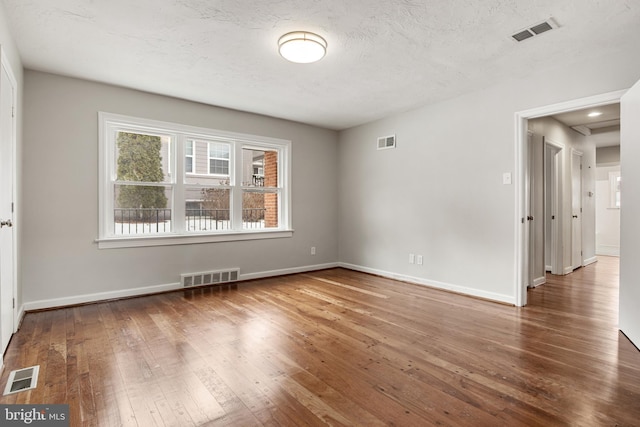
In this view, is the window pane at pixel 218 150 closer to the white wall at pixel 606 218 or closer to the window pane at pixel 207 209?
the window pane at pixel 207 209

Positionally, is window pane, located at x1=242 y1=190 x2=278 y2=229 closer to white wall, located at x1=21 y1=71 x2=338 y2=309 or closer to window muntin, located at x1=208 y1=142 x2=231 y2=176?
window muntin, located at x1=208 y1=142 x2=231 y2=176

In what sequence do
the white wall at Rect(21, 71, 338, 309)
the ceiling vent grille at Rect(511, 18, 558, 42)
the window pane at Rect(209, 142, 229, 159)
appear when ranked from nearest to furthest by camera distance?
the ceiling vent grille at Rect(511, 18, 558, 42), the white wall at Rect(21, 71, 338, 309), the window pane at Rect(209, 142, 229, 159)

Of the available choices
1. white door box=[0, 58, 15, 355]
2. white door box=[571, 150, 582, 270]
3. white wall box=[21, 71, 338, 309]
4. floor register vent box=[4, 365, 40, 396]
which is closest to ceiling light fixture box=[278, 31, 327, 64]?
white door box=[0, 58, 15, 355]

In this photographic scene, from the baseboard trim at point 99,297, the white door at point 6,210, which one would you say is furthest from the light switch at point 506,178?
the white door at point 6,210

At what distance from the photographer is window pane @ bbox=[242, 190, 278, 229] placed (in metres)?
5.24

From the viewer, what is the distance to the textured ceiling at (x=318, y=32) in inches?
95.7

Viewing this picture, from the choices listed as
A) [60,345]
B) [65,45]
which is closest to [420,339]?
[60,345]

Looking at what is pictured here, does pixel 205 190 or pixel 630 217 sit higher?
pixel 205 190

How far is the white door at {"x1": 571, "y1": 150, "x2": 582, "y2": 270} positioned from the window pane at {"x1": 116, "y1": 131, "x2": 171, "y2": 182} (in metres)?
6.69

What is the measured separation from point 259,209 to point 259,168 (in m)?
0.67

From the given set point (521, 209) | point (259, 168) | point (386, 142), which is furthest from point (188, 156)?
point (521, 209)

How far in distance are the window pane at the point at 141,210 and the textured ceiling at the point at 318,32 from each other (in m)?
1.29

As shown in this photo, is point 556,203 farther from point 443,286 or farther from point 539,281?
point 443,286

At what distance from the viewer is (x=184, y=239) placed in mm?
4520
